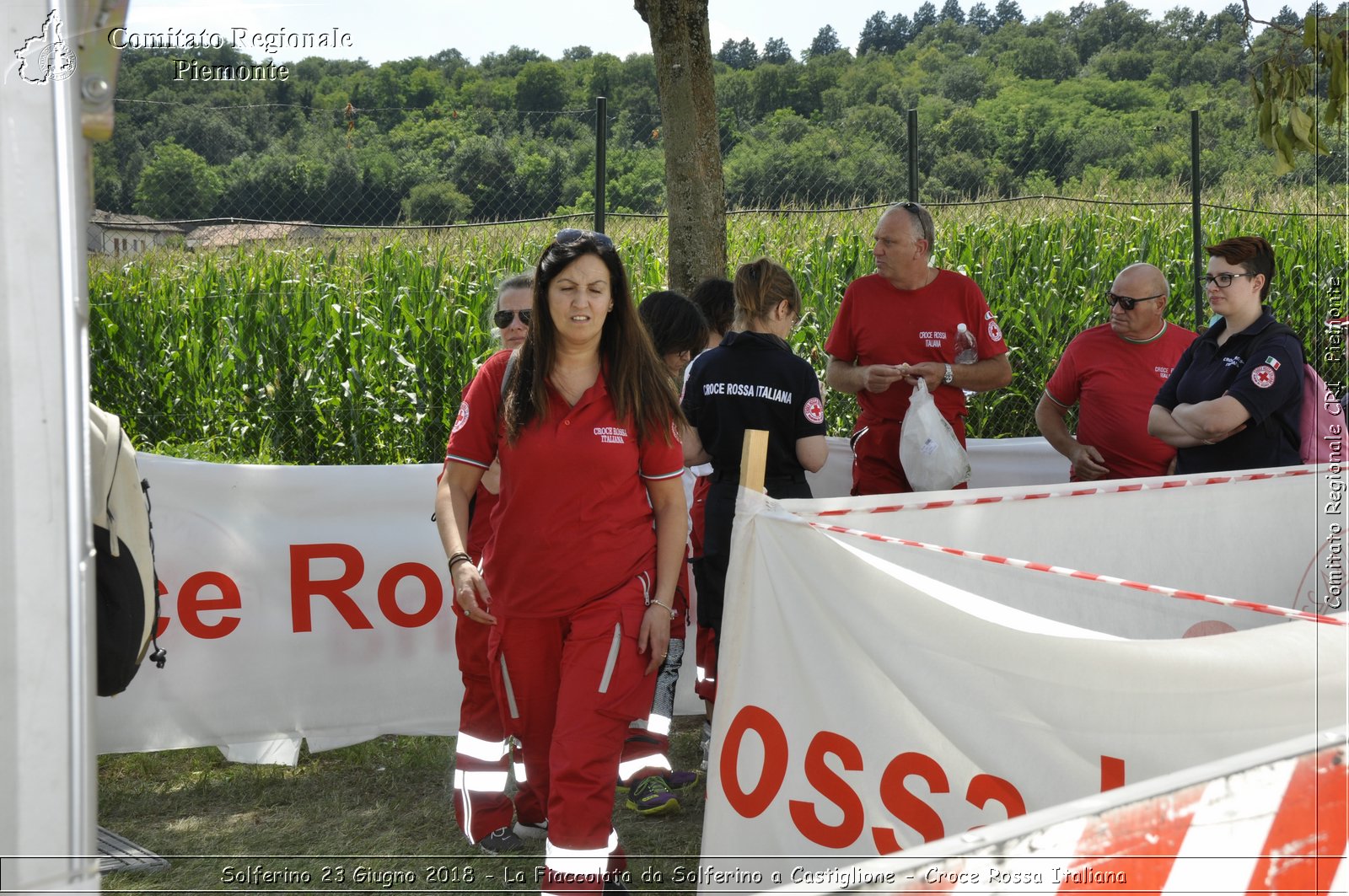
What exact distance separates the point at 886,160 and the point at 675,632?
786 cm

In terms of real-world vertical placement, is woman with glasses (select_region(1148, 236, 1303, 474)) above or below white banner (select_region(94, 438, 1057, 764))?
above

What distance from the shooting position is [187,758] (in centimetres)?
510

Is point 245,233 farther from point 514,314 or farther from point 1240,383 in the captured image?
point 1240,383

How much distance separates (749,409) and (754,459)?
3.92 ft

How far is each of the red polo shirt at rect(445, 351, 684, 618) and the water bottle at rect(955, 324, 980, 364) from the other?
2.31 m

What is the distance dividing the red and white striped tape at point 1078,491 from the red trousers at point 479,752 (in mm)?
1462

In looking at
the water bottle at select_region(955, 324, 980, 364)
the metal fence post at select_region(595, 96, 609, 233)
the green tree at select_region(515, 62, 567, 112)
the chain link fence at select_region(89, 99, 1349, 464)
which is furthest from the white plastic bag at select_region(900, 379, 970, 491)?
the green tree at select_region(515, 62, 567, 112)

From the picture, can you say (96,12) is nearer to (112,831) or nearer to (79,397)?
(79,397)

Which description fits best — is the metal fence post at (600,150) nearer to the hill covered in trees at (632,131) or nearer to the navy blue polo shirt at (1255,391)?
the hill covered in trees at (632,131)

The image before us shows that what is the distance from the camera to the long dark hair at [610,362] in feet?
11.3

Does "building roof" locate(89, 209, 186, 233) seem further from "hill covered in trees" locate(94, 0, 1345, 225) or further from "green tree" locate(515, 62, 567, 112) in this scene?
"green tree" locate(515, 62, 567, 112)

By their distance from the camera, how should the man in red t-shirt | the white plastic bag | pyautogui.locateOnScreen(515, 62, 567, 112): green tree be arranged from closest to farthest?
the white plastic bag < the man in red t-shirt < pyautogui.locateOnScreen(515, 62, 567, 112): green tree

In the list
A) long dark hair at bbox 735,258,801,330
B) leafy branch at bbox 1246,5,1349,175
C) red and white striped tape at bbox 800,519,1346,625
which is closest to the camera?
red and white striped tape at bbox 800,519,1346,625

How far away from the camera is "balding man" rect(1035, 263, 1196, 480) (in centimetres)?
554
